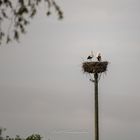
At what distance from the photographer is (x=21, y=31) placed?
582cm

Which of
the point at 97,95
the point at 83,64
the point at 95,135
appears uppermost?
the point at 83,64

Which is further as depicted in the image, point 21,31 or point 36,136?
point 36,136

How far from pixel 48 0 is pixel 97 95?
15.0m

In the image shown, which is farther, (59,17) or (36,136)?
(36,136)

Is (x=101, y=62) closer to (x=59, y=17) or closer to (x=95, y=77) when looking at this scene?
(x=95, y=77)

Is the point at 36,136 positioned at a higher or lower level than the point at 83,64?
lower

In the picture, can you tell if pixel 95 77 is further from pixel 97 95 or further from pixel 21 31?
pixel 21 31

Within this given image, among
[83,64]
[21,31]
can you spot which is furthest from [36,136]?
[21,31]

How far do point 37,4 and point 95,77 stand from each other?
599 inches

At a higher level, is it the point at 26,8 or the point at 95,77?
the point at 95,77

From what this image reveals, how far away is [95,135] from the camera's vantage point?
20.1 m

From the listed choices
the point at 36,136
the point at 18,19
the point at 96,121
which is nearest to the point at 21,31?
the point at 18,19

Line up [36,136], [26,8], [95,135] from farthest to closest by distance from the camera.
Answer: [36,136], [95,135], [26,8]

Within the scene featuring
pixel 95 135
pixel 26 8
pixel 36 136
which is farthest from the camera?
pixel 36 136
